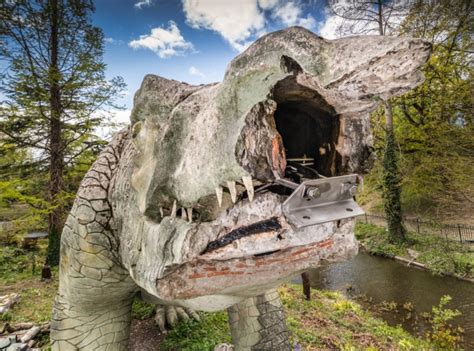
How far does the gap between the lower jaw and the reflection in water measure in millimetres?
5478

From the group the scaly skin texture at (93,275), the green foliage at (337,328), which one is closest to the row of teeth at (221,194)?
the scaly skin texture at (93,275)

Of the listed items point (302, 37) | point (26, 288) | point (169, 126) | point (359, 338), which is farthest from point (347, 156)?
point (26, 288)

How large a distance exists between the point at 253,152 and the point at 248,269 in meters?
0.47

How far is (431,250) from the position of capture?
1088 cm

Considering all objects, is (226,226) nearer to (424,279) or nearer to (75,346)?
(75,346)

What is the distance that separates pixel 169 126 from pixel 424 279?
10.2 metres

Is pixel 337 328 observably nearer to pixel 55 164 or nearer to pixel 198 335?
pixel 198 335

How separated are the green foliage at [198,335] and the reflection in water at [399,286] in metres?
2.83

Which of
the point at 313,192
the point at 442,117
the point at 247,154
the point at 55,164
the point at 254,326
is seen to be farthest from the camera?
the point at 442,117

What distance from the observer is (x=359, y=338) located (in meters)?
5.18

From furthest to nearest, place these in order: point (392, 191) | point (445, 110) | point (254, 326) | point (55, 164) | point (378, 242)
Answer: point (378, 242) → point (392, 191) → point (445, 110) → point (55, 164) → point (254, 326)

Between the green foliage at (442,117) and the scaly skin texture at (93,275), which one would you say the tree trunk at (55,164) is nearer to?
the scaly skin texture at (93,275)

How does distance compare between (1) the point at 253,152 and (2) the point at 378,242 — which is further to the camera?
(2) the point at 378,242

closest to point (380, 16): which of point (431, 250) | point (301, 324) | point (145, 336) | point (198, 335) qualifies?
point (431, 250)
